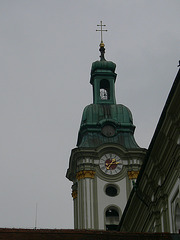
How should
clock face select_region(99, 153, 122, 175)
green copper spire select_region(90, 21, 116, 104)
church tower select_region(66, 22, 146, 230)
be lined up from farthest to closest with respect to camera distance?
green copper spire select_region(90, 21, 116, 104), clock face select_region(99, 153, 122, 175), church tower select_region(66, 22, 146, 230)

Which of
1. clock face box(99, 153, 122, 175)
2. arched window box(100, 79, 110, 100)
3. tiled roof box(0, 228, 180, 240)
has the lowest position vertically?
tiled roof box(0, 228, 180, 240)

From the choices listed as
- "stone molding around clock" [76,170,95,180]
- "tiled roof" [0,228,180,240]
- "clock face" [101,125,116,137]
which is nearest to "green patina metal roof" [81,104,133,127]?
"clock face" [101,125,116,137]

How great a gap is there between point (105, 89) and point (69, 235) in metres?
38.8

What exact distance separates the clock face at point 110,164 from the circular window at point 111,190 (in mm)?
933

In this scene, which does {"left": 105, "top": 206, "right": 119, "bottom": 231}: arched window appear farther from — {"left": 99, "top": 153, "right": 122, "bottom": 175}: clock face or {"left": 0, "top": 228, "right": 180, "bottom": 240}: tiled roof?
{"left": 0, "top": 228, "right": 180, "bottom": 240}: tiled roof

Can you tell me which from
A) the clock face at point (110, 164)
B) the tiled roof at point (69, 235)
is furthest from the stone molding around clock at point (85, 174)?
the tiled roof at point (69, 235)

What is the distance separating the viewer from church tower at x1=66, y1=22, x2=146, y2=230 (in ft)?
186

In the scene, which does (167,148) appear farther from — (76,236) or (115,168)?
(115,168)

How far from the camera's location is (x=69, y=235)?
26406 mm

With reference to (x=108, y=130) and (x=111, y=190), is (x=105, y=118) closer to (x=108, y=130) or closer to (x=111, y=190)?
(x=108, y=130)

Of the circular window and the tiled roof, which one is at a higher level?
the circular window

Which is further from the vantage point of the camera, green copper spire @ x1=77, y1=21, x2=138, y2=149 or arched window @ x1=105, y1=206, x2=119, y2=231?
green copper spire @ x1=77, y1=21, x2=138, y2=149

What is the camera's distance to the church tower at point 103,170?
186 feet

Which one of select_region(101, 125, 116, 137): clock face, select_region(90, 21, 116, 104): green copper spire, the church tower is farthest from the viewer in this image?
select_region(90, 21, 116, 104): green copper spire
